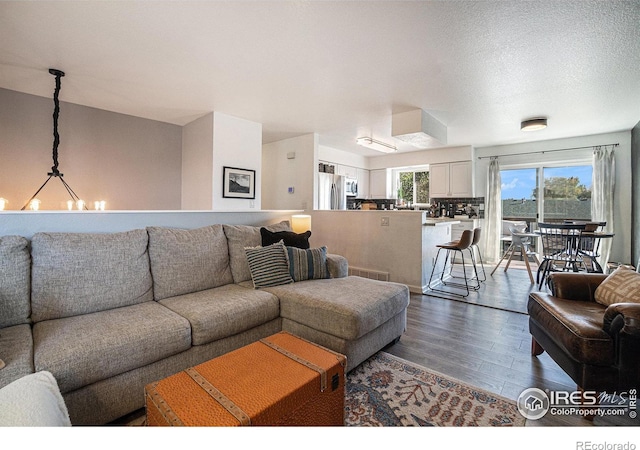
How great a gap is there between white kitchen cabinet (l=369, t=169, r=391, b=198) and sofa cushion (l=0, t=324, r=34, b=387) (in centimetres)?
684

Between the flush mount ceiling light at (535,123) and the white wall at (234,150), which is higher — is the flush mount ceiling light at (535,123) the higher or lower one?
the higher one

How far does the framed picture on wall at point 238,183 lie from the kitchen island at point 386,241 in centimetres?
130

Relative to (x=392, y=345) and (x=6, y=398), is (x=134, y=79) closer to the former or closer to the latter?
(x=6, y=398)

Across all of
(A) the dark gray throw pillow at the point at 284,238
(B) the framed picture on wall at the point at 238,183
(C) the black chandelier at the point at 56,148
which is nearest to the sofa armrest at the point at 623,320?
(A) the dark gray throw pillow at the point at 284,238

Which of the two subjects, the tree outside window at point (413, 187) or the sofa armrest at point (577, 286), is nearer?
the sofa armrest at point (577, 286)

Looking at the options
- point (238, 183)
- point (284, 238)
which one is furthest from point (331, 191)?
point (284, 238)

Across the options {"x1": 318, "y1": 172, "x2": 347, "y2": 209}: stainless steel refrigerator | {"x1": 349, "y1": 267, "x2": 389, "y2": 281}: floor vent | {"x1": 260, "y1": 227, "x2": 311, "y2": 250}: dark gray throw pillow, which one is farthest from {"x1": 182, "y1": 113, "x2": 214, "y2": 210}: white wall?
{"x1": 349, "y1": 267, "x2": 389, "y2": 281}: floor vent

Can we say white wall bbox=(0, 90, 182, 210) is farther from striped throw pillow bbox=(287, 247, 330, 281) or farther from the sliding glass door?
the sliding glass door

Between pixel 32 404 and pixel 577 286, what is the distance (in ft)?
10.3

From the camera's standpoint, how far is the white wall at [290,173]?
17.4 feet

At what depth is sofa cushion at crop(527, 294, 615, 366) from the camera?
5.02 feet

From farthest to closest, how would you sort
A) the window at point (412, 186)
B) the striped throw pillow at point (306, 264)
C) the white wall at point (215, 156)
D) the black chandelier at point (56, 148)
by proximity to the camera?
the window at point (412, 186)
the white wall at point (215, 156)
the black chandelier at point (56, 148)
the striped throw pillow at point (306, 264)

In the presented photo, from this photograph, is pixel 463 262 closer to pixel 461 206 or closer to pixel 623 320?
pixel 461 206

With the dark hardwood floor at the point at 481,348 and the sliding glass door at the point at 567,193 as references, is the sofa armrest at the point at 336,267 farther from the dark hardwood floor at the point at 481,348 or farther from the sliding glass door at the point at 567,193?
the sliding glass door at the point at 567,193
